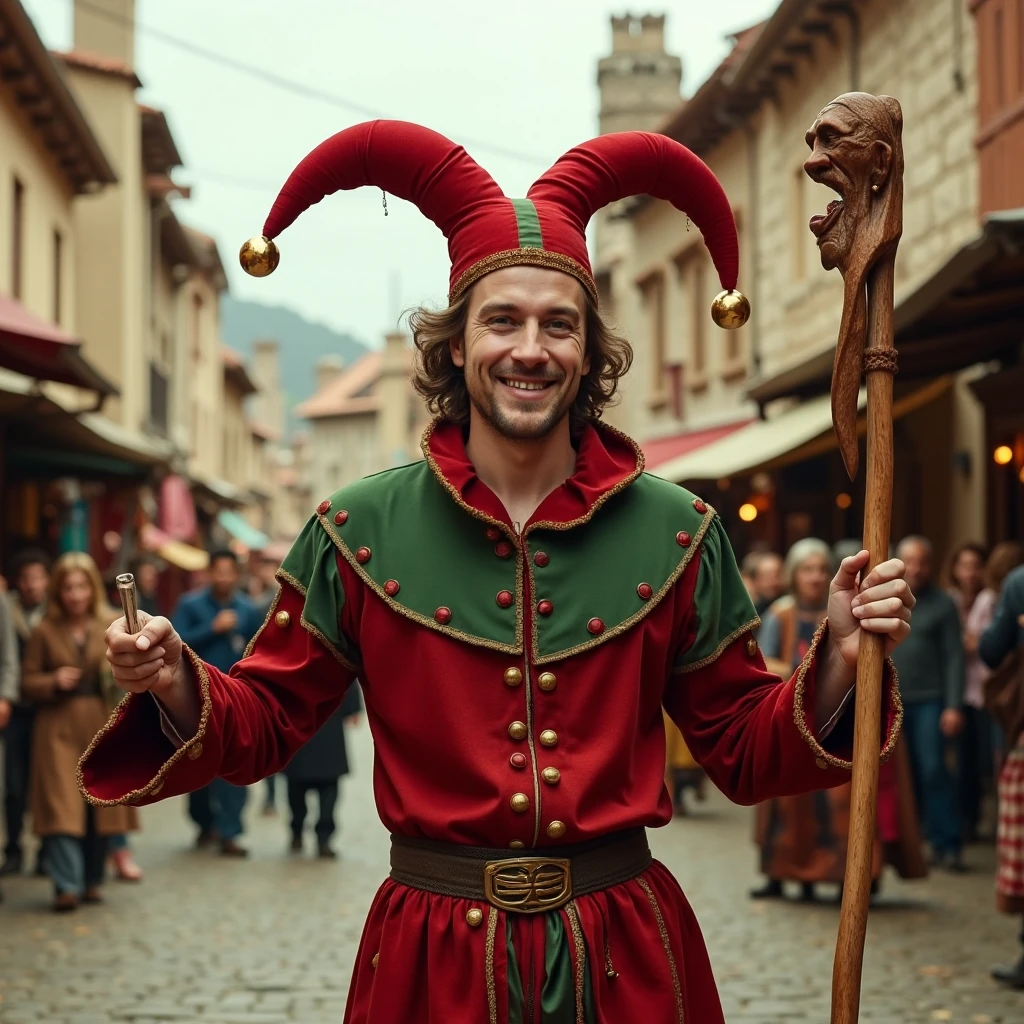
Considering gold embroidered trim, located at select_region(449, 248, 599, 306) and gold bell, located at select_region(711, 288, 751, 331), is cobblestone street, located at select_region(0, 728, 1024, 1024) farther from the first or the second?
gold embroidered trim, located at select_region(449, 248, 599, 306)

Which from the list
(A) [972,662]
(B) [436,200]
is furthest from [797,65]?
(B) [436,200]

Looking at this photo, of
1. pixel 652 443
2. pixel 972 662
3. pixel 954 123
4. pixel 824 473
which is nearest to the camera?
pixel 972 662

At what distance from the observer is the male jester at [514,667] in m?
3.20

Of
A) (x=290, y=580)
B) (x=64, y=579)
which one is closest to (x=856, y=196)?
(x=290, y=580)

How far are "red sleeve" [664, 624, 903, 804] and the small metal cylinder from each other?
1015mm

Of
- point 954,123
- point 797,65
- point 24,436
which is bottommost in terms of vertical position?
point 24,436

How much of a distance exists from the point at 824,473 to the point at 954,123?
→ 5.10 metres

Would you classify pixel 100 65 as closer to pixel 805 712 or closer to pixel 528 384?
pixel 528 384

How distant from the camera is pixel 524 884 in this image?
321cm

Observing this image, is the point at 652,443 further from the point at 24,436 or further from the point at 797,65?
the point at 24,436

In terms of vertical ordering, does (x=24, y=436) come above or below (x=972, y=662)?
above

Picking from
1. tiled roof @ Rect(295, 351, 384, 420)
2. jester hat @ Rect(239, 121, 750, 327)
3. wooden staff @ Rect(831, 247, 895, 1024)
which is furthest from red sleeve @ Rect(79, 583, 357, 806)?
tiled roof @ Rect(295, 351, 384, 420)

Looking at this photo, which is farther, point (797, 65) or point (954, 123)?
point (797, 65)

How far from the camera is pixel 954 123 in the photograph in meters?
14.6
